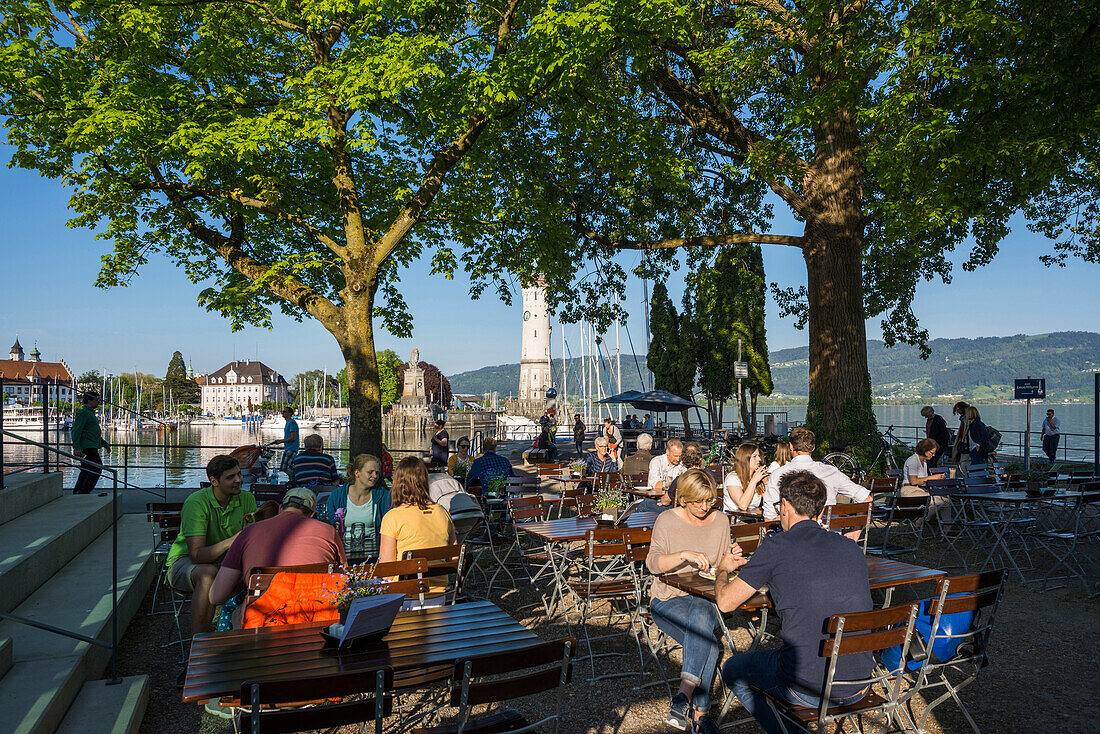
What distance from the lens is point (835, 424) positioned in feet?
44.4

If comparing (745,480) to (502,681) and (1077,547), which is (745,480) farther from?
(502,681)

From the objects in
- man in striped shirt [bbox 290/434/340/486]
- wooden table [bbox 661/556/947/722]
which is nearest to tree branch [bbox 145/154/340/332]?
man in striped shirt [bbox 290/434/340/486]

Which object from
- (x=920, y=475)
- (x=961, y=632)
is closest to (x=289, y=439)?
(x=920, y=475)

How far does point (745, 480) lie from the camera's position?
296 inches

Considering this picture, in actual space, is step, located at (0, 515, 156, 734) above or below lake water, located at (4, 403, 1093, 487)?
above

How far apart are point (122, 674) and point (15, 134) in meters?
10.1

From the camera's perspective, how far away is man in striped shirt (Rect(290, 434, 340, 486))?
30.6ft

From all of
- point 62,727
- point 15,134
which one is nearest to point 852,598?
point 62,727

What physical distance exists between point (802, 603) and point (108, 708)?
3907 millimetres

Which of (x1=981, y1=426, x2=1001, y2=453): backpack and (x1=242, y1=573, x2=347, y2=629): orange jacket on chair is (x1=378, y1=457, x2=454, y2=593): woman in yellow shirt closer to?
(x1=242, y1=573, x2=347, y2=629): orange jacket on chair

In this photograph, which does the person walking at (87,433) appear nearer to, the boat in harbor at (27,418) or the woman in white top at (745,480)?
the boat in harbor at (27,418)

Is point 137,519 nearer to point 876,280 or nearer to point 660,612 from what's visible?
point 660,612

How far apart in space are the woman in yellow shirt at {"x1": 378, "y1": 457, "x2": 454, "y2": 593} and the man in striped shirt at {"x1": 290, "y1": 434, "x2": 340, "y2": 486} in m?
4.26

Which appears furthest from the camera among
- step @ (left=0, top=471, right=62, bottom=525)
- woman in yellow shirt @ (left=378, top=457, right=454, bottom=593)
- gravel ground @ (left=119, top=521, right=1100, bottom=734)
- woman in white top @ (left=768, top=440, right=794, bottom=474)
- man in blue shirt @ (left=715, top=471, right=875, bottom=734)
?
woman in white top @ (left=768, top=440, right=794, bottom=474)
